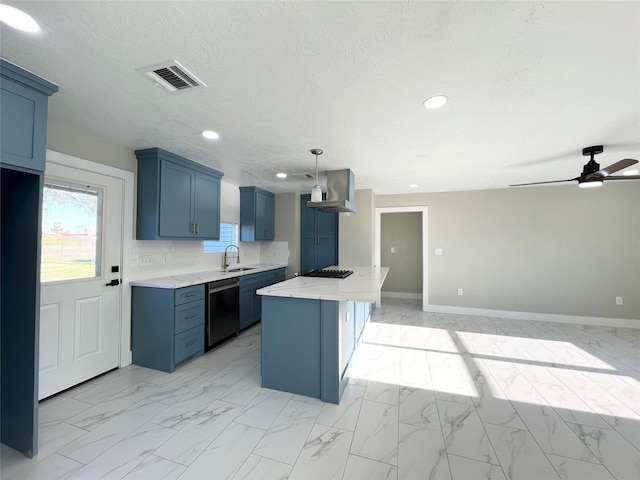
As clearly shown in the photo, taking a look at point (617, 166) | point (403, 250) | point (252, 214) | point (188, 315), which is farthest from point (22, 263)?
point (403, 250)

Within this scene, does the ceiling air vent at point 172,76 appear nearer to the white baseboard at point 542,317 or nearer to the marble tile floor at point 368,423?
the marble tile floor at point 368,423

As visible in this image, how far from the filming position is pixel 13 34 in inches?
49.0

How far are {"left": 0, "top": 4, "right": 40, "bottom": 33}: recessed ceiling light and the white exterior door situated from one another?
1.33 meters

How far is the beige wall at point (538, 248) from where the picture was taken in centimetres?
409

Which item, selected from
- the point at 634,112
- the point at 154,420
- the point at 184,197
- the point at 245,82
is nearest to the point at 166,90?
the point at 245,82

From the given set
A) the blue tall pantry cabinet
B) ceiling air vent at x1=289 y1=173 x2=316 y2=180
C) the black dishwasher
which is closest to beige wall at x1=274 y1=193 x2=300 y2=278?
ceiling air vent at x1=289 y1=173 x2=316 y2=180

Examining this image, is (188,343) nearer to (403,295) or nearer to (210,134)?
(210,134)

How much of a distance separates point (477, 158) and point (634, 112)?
1.23 m

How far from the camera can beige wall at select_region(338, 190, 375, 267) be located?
473 centimetres

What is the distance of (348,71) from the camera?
4.87ft

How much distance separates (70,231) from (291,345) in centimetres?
227

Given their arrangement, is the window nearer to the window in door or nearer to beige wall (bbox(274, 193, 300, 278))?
beige wall (bbox(274, 193, 300, 278))

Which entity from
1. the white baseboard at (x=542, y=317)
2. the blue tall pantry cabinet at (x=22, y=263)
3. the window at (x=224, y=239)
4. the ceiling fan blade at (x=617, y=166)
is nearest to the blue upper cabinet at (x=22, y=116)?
the blue tall pantry cabinet at (x=22, y=263)

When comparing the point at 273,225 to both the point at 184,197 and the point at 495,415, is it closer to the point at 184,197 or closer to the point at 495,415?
the point at 184,197
